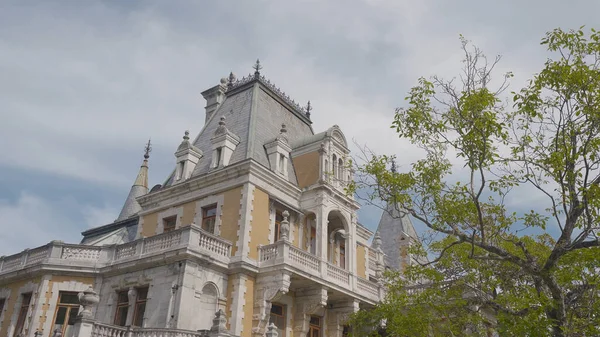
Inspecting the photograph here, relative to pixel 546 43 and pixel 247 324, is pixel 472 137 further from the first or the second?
pixel 247 324

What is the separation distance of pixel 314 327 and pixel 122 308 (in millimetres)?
8311

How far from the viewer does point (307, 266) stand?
2200cm

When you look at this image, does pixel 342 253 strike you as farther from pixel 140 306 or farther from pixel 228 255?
pixel 140 306

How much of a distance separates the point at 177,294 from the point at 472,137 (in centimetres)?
1172

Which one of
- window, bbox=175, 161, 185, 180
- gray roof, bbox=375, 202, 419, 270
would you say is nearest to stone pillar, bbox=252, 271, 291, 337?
window, bbox=175, 161, 185, 180

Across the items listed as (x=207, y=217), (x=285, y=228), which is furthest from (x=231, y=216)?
(x=285, y=228)

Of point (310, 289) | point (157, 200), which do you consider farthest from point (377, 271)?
point (157, 200)

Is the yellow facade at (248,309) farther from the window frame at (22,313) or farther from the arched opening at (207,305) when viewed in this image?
the window frame at (22,313)

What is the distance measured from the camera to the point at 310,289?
22.6 m

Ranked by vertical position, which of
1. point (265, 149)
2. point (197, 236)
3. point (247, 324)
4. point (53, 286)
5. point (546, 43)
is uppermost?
point (265, 149)

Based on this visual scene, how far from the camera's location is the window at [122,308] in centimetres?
2116

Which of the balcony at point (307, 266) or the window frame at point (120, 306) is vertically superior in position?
the balcony at point (307, 266)

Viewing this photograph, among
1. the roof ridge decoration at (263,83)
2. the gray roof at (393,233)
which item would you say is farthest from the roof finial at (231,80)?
the gray roof at (393,233)

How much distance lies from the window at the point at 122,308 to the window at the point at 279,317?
584cm
